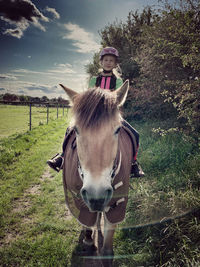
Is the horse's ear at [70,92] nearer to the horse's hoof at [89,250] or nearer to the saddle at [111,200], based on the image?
the saddle at [111,200]

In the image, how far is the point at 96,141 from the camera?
1437 millimetres

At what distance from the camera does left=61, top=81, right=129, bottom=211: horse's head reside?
4.41ft

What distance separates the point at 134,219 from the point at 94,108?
2.56m

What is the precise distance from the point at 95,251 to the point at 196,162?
2754mm

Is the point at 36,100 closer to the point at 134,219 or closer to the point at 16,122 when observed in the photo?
the point at 16,122

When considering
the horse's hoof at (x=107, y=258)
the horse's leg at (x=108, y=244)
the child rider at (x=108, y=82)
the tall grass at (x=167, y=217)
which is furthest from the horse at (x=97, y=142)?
the child rider at (x=108, y=82)

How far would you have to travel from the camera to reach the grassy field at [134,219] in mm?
2264

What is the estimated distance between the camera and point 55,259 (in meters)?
2.36

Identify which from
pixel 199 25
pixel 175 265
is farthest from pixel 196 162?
pixel 199 25

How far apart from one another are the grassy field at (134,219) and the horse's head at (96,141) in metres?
1.61

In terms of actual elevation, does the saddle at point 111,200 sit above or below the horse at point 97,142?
below

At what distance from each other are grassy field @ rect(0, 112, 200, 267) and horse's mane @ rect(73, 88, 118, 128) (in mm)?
2078

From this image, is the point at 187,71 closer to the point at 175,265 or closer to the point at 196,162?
the point at 196,162

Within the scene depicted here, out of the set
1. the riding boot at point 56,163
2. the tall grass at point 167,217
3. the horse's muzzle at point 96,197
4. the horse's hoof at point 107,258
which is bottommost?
the horse's hoof at point 107,258
